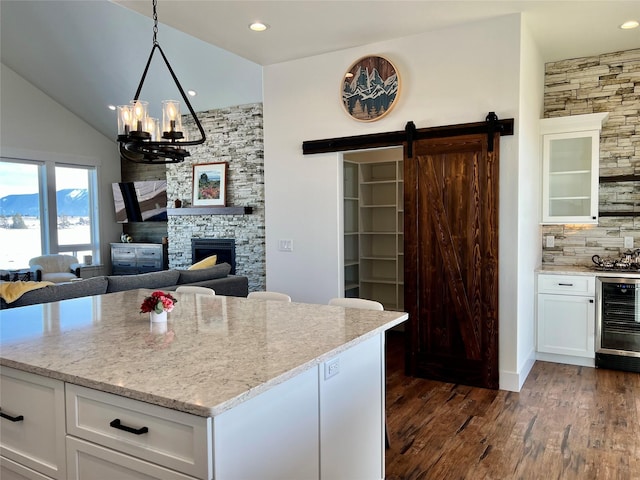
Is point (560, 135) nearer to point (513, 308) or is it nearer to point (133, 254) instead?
point (513, 308)

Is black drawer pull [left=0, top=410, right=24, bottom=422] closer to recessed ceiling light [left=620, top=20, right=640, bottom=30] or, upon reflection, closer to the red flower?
the red flower

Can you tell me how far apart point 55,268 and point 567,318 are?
828 centimetres

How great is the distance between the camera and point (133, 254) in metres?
9.66

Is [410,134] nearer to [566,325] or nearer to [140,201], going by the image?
[566,325]

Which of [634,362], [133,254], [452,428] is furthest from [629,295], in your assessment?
[133,254]

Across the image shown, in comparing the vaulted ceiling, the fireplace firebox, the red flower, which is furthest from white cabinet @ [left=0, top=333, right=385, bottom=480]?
Answer: the fireplace firebox

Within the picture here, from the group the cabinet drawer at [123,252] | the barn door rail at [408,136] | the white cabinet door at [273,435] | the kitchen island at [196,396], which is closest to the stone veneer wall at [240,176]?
the cabinet drawer at [123,252]

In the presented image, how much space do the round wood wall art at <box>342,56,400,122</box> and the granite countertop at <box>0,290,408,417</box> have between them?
2229 mm

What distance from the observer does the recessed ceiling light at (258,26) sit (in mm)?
3699

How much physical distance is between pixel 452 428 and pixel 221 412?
2312mm

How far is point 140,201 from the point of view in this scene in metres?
9.76

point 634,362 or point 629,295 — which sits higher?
point 629,295

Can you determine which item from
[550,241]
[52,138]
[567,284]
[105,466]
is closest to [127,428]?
[105,466]

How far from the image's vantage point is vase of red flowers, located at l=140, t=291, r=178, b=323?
2.24 m
